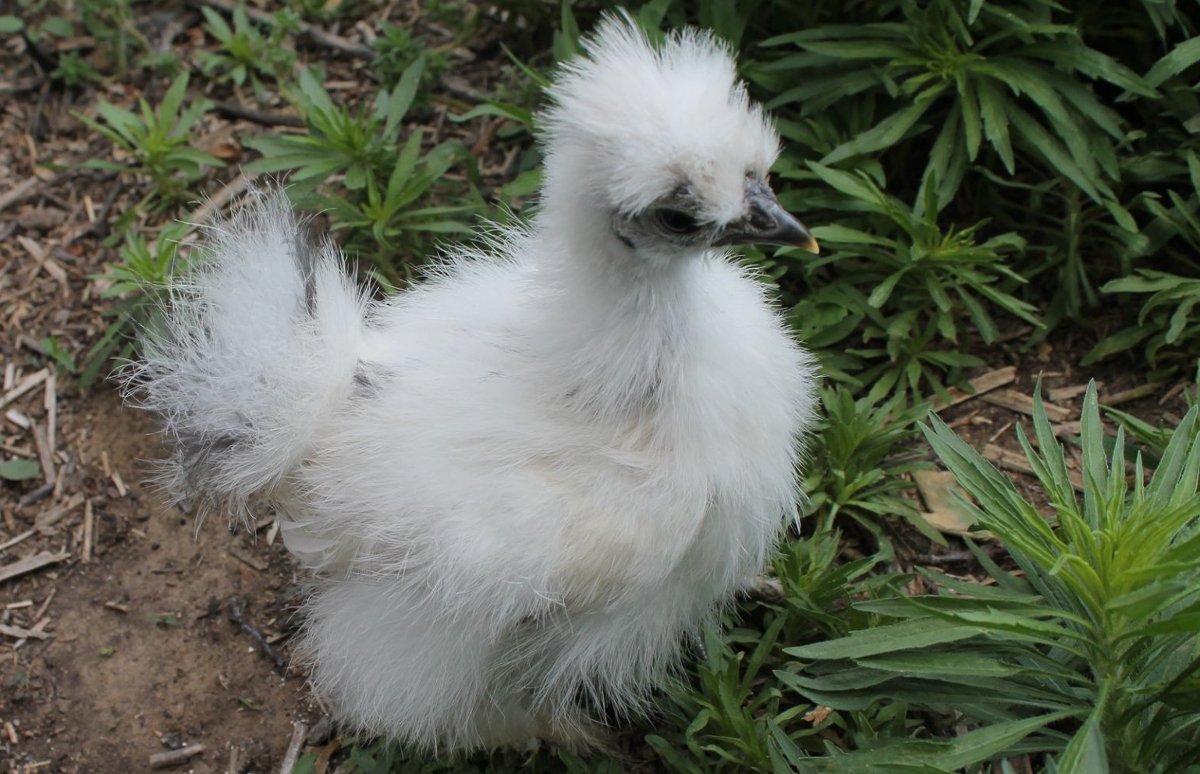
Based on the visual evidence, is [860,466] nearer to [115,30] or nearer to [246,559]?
[246,559]

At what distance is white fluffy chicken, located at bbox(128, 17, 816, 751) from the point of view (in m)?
2.29

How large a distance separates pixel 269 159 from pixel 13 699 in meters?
1.98

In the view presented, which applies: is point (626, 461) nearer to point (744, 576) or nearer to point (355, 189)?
point (744, 576)

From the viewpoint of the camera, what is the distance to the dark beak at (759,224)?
232cm

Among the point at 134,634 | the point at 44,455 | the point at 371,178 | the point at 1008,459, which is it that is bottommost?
the point at 134,634

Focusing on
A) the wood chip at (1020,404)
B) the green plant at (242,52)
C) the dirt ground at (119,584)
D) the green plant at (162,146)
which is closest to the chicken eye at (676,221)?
the dirt ground at (119,584)

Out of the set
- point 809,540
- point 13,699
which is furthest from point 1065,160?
point 13,699

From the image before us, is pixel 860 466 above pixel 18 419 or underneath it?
above

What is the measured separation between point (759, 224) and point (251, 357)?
131cm

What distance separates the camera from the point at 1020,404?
358 cm

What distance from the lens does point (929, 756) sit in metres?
2.31

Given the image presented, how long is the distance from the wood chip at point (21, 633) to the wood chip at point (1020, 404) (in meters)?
3.25

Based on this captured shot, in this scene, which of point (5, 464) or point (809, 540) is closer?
point (809, 540)

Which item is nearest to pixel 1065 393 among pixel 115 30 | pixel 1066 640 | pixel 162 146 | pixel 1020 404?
pixel 1020 404
